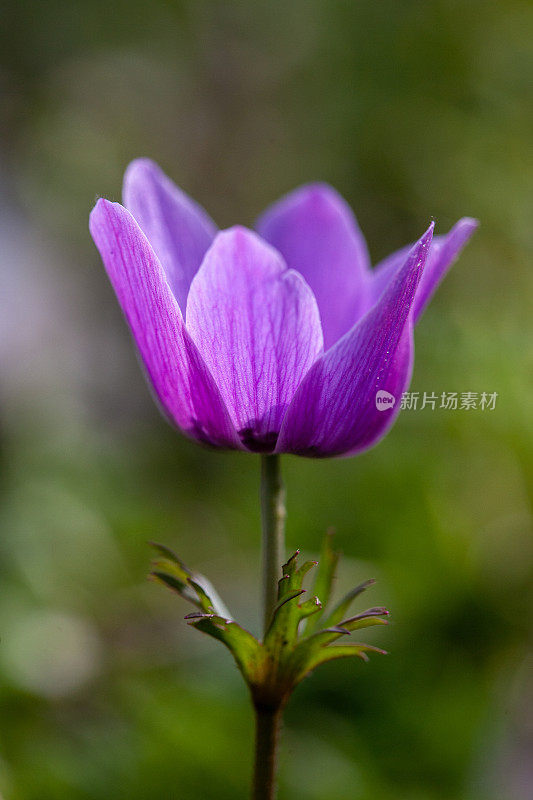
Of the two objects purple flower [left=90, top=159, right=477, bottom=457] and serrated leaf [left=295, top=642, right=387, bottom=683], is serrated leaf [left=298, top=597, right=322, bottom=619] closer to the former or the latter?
serrated leaf [left=295, top=642, right=387, bottom=683]

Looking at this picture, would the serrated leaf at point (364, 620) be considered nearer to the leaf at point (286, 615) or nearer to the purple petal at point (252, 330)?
the leaf at point (286, 615)

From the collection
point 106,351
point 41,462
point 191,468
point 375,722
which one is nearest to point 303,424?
point 375,722

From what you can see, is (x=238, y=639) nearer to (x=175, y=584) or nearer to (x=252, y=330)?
Result: (x=175, y=584)

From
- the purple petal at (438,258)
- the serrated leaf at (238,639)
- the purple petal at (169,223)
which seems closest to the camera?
the serrated leaf at (238,639)

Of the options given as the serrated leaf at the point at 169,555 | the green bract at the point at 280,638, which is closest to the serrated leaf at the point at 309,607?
the green bract at the point at 280,638

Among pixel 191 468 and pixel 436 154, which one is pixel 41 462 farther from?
pixel 436 154

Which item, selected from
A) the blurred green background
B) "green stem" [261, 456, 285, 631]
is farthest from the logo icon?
the blurred green background

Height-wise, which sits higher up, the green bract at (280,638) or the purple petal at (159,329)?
the purple petal at (159,329)
